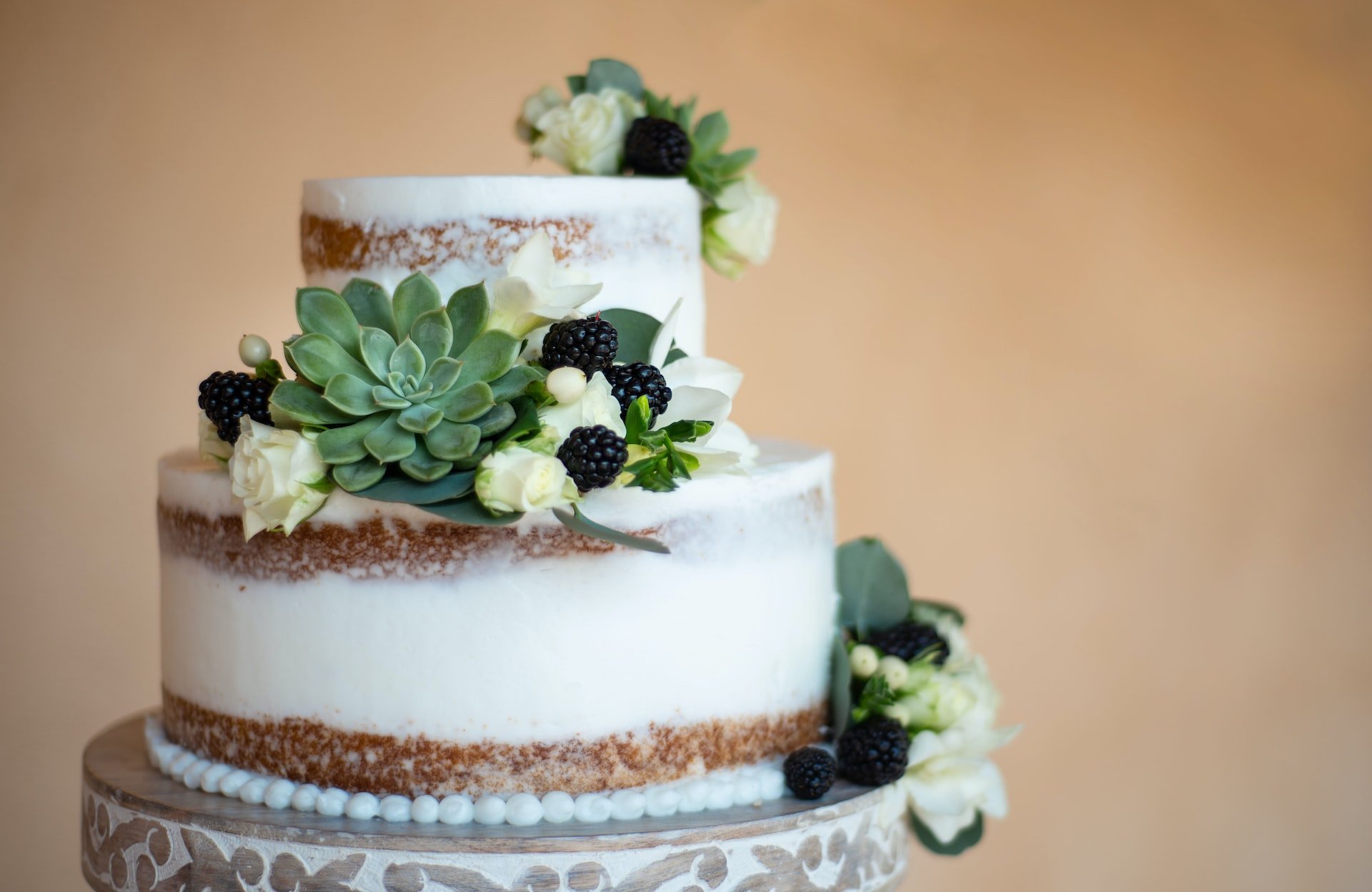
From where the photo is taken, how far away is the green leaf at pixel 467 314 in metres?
1.30

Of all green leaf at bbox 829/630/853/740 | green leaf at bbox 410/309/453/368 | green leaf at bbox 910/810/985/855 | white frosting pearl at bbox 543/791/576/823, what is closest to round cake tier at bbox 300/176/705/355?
green leaf at bbox 410/309/453/368

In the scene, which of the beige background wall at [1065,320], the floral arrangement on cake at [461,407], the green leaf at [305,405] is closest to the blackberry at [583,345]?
the floral arrangement on cake at [461,407]

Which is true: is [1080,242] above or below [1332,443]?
above

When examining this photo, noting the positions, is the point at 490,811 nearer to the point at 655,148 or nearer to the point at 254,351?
the point at 254,351

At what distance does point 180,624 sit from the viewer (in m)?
1.54

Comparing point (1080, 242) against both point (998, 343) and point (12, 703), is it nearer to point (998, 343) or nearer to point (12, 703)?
point (998, 343)

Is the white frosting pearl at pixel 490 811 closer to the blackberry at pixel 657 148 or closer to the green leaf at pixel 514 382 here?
the green leaf at pixel 514 382

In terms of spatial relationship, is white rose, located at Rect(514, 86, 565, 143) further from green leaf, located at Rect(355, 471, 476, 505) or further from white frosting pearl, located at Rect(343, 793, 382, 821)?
white frosting pearl, located at Rect(343, 793, 382, 821)

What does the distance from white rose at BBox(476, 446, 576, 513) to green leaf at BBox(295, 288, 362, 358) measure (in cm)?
19

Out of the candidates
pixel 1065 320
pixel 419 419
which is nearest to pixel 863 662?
pixel 419 419

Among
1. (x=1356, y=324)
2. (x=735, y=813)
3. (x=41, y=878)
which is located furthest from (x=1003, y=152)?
(x=41, y=878)

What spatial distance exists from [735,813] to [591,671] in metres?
0.21

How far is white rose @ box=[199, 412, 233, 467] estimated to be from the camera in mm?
1461

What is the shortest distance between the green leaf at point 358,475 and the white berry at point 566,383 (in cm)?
18
